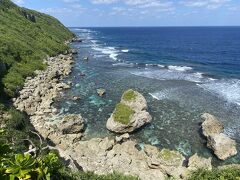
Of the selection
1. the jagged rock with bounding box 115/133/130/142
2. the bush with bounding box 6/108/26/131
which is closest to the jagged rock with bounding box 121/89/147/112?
the jagged rock with bounding box 115/133/130/142

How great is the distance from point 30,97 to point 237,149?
35.4m

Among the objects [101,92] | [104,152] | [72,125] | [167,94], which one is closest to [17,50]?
[101,92]

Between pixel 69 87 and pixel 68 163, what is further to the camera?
pixel 69 87

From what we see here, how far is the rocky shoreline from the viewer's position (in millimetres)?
33938

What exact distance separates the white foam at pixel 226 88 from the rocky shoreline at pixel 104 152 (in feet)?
93.6

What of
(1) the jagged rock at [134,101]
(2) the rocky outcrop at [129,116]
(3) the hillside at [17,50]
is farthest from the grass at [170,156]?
(3) the hillside at [17,50]

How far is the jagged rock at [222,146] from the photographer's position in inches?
1507

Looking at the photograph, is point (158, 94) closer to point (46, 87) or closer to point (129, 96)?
point (129, 96)

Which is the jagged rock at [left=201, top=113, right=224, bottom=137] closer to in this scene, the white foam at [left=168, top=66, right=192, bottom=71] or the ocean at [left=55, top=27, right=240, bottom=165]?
the ocean at [left=55, top=27, right=240, bottom=165]

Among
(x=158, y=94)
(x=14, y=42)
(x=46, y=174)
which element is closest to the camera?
(x=46, y=174)

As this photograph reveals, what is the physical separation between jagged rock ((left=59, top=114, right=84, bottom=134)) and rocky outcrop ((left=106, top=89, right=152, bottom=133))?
13.2ft

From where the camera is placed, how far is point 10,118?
39188 mm

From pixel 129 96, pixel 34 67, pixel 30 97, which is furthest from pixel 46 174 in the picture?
pixel 34 67

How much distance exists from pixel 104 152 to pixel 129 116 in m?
8.95
